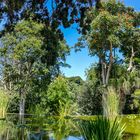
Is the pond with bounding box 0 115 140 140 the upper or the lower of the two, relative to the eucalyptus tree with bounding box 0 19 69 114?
lower

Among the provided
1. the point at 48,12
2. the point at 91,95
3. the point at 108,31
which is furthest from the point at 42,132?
the point at 91,95

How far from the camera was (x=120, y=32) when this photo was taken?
118ft

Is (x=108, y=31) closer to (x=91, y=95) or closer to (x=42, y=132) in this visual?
(x=91, y=95)

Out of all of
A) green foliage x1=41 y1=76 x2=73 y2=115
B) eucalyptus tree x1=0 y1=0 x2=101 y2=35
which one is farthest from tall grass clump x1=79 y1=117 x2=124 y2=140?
green foliage x1=41 y1=76 x2=73 y2=115

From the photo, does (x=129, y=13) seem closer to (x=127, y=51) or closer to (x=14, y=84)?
(x=127, y=51)

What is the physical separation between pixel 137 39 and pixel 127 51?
2071mm

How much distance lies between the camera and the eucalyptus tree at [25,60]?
35469 millimetres

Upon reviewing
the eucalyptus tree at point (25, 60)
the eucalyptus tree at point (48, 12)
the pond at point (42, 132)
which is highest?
the eucalyptus tree at point (25, 60)

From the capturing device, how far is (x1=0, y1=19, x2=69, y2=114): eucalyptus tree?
3547 centimetres

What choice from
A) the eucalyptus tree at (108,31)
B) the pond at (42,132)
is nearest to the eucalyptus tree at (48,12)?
the pond at (42,132)

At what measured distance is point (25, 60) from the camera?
36625mm

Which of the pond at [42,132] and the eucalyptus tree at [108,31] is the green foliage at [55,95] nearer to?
the eucalyptus tree at [108,31]

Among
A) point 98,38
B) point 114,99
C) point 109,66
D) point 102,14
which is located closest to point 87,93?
point 109,66

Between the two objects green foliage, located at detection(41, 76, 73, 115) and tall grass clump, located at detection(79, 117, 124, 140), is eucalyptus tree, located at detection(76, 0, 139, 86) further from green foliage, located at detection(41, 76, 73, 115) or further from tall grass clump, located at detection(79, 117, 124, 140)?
tall grass clump, located at detection(79, 117, 124, 140)
